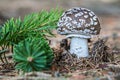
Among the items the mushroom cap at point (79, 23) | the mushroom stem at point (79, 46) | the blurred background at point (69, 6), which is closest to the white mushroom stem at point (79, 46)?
the mushroom stem at point (79, 46)

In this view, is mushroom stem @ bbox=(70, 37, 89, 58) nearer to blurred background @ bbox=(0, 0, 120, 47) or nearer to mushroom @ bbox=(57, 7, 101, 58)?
mushroom @ bbox=(57, 7, 101, 58)

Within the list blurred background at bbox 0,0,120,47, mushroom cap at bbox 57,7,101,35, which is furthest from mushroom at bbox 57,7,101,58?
blurred background at bbox 0,0,120,47

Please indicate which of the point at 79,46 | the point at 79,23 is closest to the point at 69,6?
the point at 79,46

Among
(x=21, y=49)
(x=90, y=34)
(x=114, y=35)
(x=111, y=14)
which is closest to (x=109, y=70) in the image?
(x=90, y=34)

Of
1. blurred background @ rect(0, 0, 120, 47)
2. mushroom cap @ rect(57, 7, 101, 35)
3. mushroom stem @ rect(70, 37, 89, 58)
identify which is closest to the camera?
mushroom cap @ rect(57, 7, 101, 35)

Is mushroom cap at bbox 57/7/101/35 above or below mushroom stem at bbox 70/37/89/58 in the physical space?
above

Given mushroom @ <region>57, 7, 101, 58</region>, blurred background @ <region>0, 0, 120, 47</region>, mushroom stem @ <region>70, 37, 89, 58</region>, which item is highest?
blurred background @ <region>0, 0, 120, 47</region>
